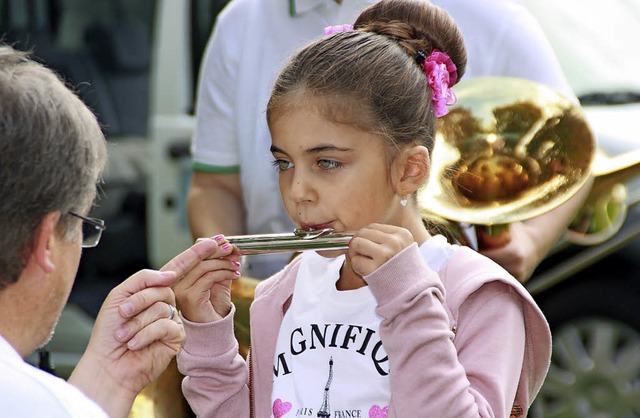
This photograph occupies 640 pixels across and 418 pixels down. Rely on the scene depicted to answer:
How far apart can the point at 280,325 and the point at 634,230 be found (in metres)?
2.13

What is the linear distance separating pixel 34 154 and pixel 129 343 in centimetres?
38

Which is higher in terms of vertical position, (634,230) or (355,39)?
(355,39)

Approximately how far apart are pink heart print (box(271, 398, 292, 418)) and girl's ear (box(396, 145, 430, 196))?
1.33 feet

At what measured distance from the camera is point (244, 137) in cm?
313

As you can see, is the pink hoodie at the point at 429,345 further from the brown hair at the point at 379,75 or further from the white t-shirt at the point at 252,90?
the white t-shirt at the point at 252,90

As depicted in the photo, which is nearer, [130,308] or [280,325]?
[130,308]

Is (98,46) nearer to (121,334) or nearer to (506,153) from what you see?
(506,153)

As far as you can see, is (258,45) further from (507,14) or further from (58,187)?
(58,187)

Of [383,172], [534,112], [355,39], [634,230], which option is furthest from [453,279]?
[634,230]

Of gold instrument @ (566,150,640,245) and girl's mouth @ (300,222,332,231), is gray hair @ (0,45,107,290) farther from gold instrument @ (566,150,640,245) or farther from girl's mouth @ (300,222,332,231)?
gold instrument @ (566,150,640,245)

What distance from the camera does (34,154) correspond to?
1.68 metres

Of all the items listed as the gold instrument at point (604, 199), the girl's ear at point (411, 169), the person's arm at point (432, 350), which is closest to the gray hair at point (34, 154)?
the person's arm at point (432, 350)

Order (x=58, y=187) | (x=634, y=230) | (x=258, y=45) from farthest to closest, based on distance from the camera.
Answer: (x=634, y=230) < (x=258, y=45) < (x=58, y=187)

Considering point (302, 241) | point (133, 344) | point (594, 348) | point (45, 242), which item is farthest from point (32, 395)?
point (594, 348)
